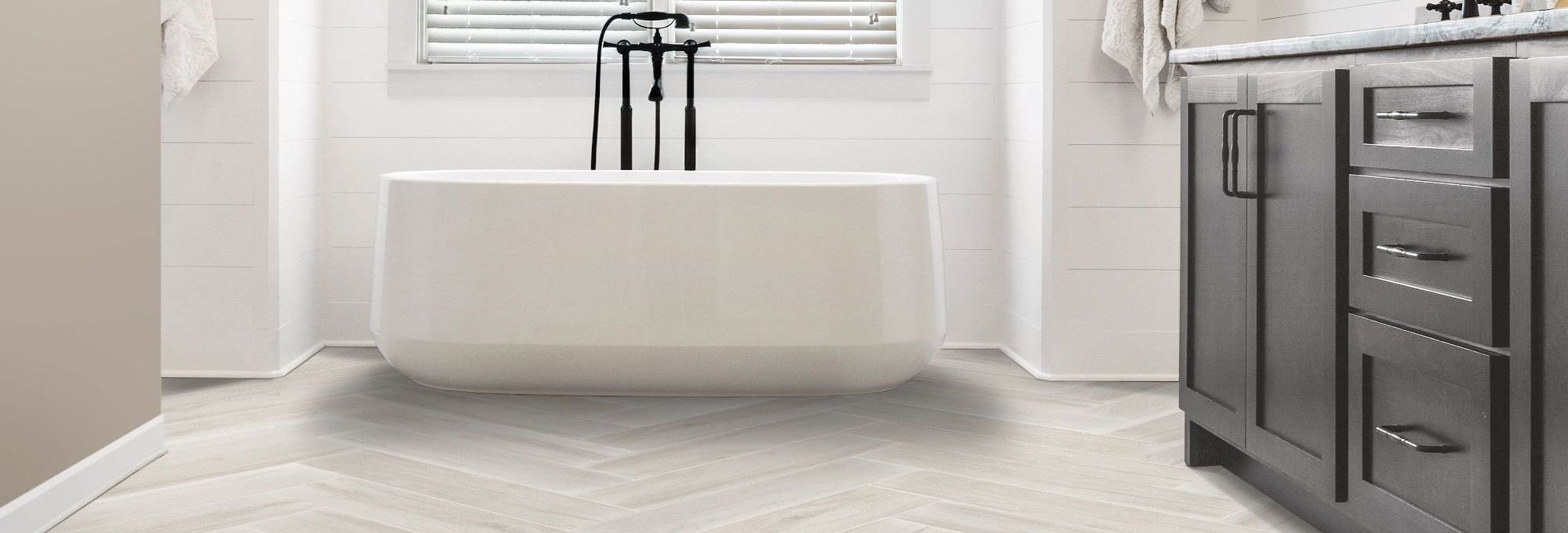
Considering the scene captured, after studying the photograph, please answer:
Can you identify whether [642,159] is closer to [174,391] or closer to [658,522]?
[174,391]

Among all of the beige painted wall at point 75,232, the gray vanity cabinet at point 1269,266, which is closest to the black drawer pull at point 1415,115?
the gray vanity cabinet at point 1269,266

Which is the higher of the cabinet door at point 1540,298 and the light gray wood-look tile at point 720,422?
the cabinet door at point 1540,298

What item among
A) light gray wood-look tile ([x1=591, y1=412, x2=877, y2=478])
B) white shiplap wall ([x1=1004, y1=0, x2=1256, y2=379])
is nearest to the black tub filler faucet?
white shiplap wall ([x1=1004, y1=0, x2=1256, y2=379])

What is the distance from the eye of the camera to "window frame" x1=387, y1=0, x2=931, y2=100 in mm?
3748

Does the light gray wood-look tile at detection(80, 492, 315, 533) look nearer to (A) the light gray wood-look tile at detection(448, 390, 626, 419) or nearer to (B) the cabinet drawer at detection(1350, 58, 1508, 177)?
(A) the light gray wood-look tile at detection(448, 390, 626, 419)

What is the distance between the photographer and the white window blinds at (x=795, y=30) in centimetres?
381

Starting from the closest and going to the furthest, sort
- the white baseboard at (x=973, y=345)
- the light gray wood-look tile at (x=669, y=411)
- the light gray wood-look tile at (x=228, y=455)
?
the light gray wood-look tile at (x=228, y=455), the light gray wood-look tile at (x=669, y=411), the white baseboard at (x=973, y=345)

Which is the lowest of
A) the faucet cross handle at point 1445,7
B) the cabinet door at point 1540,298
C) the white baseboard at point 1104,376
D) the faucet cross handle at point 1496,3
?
the white baseboard at point 1104,376

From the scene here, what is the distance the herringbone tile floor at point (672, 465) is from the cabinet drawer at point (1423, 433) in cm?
32

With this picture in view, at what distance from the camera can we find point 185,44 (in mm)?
3102

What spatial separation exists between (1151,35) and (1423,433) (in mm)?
1684

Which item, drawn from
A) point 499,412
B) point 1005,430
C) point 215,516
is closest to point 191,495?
point 215,516

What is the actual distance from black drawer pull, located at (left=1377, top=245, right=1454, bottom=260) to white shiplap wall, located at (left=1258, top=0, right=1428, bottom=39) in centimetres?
100

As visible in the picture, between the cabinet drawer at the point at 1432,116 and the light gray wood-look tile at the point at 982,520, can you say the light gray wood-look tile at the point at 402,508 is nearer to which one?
the light gray wood-look tile at the point at 982,520
